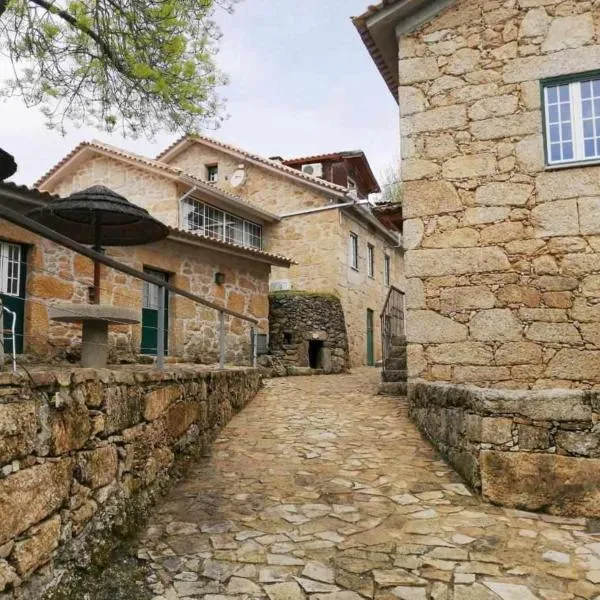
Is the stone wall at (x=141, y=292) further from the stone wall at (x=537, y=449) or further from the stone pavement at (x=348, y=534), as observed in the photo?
the stone wall at (x=537, y=449)

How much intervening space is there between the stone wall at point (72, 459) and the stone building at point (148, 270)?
1469 mm

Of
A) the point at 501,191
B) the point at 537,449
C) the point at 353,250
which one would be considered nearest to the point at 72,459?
the point at 537,449

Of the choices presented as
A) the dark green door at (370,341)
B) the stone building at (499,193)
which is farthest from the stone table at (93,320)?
the dark green door at (370,341)

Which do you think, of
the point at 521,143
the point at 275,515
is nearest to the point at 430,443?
the point at 275,515

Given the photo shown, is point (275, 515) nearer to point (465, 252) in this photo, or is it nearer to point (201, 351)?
point (465, 252)

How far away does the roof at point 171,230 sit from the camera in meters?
7.87

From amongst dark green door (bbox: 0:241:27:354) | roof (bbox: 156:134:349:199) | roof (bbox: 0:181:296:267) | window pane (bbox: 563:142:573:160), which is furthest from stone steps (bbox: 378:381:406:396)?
roof (bbox: 156:134:349:199)

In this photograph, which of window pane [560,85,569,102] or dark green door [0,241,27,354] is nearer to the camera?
window pane [560,85,569,102]

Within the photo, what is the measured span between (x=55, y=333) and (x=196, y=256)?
144 inches

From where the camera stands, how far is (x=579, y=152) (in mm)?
6379

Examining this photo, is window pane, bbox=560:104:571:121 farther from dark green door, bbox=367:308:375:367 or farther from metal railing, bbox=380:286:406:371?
dark green door, bbox=367:308:375:367

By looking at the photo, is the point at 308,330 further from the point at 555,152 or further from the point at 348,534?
the point at 348,534

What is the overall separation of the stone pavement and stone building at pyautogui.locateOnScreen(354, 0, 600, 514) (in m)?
1.16

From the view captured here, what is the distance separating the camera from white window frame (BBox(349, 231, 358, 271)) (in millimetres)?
17883
